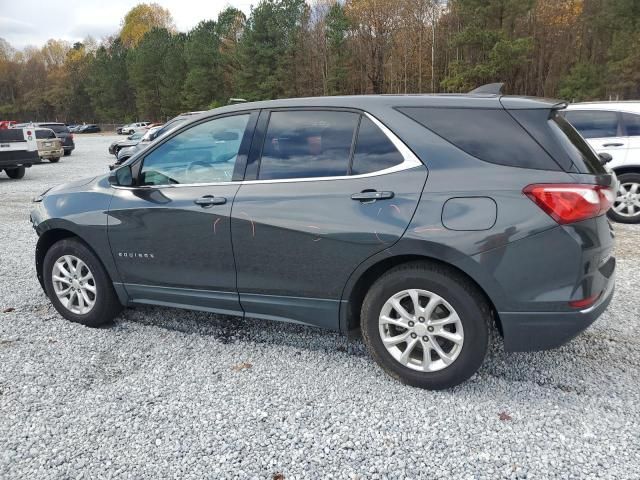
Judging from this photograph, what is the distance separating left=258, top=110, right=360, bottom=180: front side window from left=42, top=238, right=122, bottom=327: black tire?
5.32 ft

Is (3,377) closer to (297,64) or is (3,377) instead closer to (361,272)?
(361,272)

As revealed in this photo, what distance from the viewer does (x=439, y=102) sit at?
307cm

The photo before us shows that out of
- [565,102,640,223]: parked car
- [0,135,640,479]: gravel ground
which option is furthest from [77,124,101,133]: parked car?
[0,135,640,479]: gravel ground

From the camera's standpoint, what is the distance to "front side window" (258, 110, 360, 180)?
3.21m

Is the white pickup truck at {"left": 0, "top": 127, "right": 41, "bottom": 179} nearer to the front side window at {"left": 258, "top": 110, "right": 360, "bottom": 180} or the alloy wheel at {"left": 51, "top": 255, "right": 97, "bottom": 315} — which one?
the alloy wheel at {"left": 51, "top": 255, "right": 97, "bottom": 315}

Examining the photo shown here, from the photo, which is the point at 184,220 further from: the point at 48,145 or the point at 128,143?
the point at 48,145

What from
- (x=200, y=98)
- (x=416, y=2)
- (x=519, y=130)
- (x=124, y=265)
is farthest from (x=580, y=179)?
(x=200, y=98)

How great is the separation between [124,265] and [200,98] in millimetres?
59962

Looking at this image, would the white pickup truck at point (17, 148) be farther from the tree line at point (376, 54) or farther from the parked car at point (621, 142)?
the tree line at point (376, 54)

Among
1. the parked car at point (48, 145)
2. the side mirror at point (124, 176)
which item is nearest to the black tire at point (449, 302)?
the side mirror at point (124, 176)

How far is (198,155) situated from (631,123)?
6.80 meters

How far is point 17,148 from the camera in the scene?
14320 mm

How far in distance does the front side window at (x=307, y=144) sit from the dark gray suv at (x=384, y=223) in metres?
0.01

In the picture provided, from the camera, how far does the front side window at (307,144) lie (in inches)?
126
